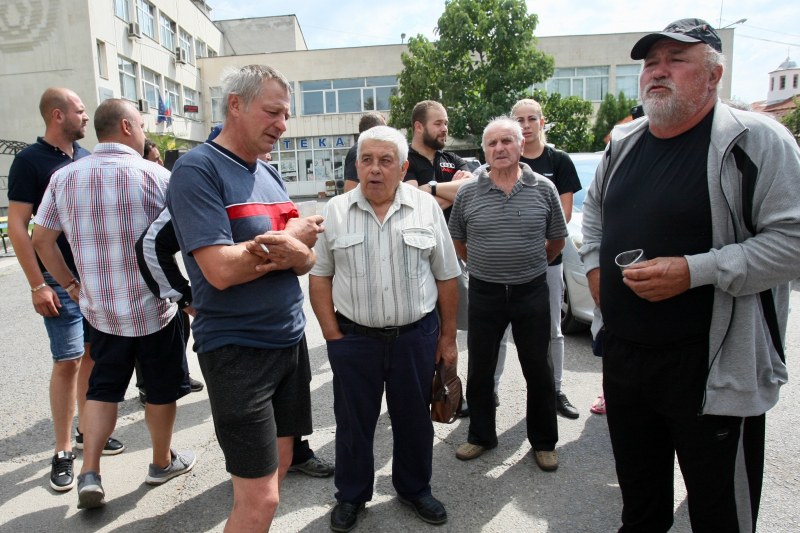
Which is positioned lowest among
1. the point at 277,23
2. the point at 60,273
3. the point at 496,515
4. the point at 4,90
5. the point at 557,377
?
the point at 496,515

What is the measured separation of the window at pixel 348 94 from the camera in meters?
35.4

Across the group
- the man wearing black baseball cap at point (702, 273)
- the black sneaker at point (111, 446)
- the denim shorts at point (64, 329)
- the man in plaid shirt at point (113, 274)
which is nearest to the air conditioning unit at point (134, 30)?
the denim shorts at point (64, 329)

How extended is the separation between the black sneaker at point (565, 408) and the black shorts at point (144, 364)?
2.55 meters

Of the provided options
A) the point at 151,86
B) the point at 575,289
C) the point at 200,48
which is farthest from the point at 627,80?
the point at 575,289

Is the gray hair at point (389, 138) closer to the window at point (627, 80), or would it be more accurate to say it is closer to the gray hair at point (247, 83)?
the gray hair at point (247, 83)

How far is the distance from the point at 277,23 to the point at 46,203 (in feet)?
144

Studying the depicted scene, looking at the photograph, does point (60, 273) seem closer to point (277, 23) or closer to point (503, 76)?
point (503, 76)

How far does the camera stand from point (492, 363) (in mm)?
3436

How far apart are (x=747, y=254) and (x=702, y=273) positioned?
0.15 m

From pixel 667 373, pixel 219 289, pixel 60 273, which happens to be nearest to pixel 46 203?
pixel 60 273

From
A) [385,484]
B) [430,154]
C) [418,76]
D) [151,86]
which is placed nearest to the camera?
[385,484]

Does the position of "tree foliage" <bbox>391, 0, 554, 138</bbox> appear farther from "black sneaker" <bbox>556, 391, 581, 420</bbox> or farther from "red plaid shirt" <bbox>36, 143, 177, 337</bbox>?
"red plaid shirt" <bbox>36, 143, 177, 337</bbox>

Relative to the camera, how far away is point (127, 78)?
25953 mm

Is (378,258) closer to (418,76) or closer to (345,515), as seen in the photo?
(345,515)
